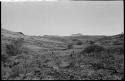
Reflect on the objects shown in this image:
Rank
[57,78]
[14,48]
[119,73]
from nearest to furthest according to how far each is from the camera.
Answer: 1. [57,78]
2. [119,73]
3. [14,48]

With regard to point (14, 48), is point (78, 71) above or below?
below

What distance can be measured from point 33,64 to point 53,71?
238 cm

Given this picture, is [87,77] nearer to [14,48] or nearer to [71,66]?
[71,66]

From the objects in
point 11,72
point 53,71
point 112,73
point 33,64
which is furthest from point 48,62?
point 112,73

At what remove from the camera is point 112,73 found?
1436 cm

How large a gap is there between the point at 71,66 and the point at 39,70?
2760 millimetres

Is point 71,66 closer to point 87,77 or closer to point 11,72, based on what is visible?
point 87,77

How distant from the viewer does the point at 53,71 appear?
15.0m

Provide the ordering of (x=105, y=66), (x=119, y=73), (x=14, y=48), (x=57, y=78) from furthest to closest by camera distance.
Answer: (x=14, y=48) < (x=105, y=66) < (x=119, y=73) < (x=57, y=78)

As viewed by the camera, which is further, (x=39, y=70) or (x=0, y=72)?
(x=39, y=70)

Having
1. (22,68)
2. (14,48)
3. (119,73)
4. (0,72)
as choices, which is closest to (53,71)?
(22,68)

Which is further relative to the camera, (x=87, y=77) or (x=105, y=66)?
(x=105, y=66)

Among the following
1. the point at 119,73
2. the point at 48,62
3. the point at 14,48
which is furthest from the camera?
the point at 14,48

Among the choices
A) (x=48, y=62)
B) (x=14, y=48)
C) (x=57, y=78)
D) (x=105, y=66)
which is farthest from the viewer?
(x=14, y=48)
